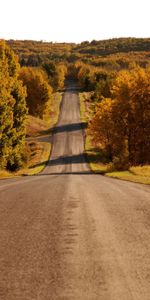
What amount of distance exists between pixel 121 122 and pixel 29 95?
47.1 m

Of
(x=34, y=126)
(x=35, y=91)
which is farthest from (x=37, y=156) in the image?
(x=35, y=91)

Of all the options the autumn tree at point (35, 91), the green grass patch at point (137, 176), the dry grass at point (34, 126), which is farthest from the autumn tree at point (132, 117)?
the autumn tree at point (35, 91)

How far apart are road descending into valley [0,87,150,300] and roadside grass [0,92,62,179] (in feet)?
83.5

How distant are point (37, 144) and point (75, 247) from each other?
68753mm

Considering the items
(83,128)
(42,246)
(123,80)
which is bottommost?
(83,128)

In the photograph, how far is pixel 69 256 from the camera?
7133 mm

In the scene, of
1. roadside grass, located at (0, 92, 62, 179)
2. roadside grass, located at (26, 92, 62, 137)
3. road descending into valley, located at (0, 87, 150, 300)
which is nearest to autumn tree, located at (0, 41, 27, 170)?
roadside grass, located at (0, 92, 62, 179)

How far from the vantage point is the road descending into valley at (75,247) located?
5711 millimetres

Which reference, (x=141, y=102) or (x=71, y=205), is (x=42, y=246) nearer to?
(x=71, y=205)

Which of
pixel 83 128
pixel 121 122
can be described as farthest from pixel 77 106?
pixel 121 122

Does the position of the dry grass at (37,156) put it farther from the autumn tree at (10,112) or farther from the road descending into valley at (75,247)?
the road descending into valley at (75,247)

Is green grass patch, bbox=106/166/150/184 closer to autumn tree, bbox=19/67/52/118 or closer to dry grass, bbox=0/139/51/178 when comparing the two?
dry grass, bbox=0/139/51/178

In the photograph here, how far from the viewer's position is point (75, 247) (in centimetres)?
764

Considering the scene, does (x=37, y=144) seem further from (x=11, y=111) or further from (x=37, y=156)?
(x=11, y=111)
